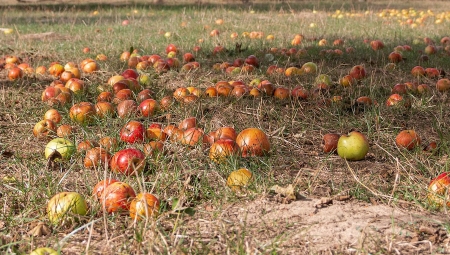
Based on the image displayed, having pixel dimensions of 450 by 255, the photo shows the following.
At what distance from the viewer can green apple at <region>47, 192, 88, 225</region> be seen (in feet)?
8.18

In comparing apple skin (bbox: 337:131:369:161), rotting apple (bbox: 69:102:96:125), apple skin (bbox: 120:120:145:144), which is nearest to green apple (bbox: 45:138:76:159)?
apple skin (bbox: 120:120:145:144)

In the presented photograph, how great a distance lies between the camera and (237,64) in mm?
6113

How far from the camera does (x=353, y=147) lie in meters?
3.41

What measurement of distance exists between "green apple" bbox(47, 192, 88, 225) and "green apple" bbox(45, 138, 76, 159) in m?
0.89

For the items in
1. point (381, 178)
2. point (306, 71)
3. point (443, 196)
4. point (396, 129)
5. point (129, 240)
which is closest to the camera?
point (129, 240)

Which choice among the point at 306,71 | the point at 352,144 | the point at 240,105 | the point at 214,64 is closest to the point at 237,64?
the point at 214,64

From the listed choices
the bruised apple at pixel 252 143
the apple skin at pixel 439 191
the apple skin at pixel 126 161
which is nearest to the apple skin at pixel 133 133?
the apple skin at pixel 126 161

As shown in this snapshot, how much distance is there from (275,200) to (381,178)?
0.82 meters

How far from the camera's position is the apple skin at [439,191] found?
8.49ft

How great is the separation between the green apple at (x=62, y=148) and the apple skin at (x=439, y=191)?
2039mm

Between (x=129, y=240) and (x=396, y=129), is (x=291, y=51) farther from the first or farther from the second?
(x=129, y=240)

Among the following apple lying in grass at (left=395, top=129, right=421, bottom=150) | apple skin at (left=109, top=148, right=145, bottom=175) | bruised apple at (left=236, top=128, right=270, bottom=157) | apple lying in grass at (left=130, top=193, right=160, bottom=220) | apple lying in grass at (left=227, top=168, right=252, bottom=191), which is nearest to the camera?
apple lying in grass at (left=130, top=193, right=160, bottom=220)

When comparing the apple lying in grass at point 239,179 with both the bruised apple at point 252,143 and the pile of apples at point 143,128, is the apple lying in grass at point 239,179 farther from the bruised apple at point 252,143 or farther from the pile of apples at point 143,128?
the bruised apple at point 252,143

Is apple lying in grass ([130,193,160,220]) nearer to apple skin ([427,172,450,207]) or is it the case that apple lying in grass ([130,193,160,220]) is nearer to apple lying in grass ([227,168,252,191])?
apple lying in grass ([227,168,252,191])
